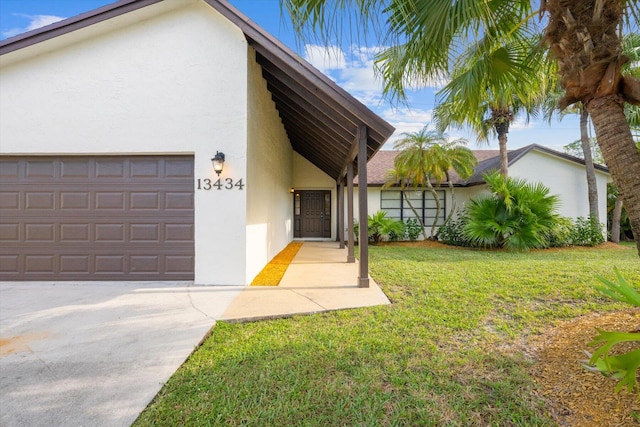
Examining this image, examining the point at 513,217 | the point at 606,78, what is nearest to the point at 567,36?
the point at 606,78

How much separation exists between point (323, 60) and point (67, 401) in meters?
3.57

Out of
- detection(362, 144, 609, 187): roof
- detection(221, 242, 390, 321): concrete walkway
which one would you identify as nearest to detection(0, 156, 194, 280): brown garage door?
detection(221, 242, 390, 321): concrete walkway

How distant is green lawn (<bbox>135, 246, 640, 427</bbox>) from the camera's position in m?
2.24

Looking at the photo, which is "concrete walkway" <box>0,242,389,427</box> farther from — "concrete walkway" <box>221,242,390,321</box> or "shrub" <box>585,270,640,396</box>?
"shrub" <box>585,270,640,396</box>

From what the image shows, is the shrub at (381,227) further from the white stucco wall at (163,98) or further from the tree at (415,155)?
the white stucco wall at (163,98)

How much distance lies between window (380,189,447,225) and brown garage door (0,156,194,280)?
10453 mm

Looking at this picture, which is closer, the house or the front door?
the house

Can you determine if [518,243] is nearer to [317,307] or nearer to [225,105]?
[317,307]

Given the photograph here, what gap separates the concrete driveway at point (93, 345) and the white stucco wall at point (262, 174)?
5.12 feet

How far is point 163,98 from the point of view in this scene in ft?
19.1

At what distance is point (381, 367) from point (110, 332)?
3150 millimetres

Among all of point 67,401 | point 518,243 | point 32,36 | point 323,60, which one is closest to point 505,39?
point 323,60

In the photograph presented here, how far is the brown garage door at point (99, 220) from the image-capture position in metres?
5.91

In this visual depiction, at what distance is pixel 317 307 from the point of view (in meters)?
4.55
